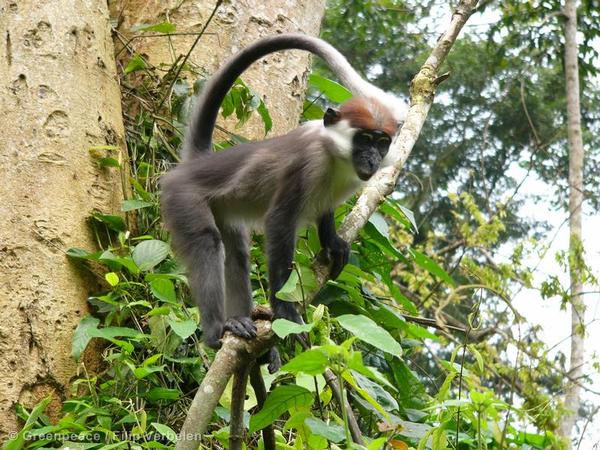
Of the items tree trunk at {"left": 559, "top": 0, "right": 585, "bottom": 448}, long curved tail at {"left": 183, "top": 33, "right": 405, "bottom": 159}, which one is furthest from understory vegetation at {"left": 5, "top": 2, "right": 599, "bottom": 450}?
Answer: tree trunk at {"left": 559, "top": 0, "right": 585, "bottom": 448}

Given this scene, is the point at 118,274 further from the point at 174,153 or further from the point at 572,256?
the point at 572,256

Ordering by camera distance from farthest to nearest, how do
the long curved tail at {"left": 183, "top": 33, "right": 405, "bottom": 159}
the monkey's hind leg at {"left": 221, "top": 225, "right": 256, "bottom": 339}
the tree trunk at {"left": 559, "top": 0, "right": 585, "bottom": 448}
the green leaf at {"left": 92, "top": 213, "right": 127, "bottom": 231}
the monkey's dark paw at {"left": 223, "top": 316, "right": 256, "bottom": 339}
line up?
the tree trunk at {"left": 559, "top": 0, "right": 585, "bottom": 448} → the monkey's hind leg at {"left": 221, "top": 225, "right": 256, "bottom": 339} → the green leaf at {"left": 92, "top": 213, "right": 127, "bottom": 231} → the long curved tail at {"left": 183, "top": 33, "right": 405, "bottom": 159} → the monkey's dark paw at {"left": 223, "top": 316, "right": 256, "bottom": 339}

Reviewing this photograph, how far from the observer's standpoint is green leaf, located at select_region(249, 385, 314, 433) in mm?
2889

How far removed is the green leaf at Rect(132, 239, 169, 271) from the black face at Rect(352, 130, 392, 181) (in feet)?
3.77

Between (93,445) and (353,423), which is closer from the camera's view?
(353,423)

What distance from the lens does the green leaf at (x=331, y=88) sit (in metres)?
5.94

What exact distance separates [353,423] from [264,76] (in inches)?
140

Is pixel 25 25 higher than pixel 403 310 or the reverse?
higher

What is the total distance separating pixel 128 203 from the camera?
4879mm

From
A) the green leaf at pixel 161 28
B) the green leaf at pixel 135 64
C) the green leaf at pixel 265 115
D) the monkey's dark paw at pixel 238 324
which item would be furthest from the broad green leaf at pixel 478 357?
the green leaf at pixel 135 64

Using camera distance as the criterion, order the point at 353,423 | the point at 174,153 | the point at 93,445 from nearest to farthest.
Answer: the point at 353,423
the point at 93,445
the point at 174,153

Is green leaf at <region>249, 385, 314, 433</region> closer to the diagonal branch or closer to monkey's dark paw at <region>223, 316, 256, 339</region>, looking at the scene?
the diagonal branch

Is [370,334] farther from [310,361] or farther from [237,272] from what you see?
[237,272]

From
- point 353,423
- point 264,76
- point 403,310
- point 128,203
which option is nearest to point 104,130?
point 128,203
